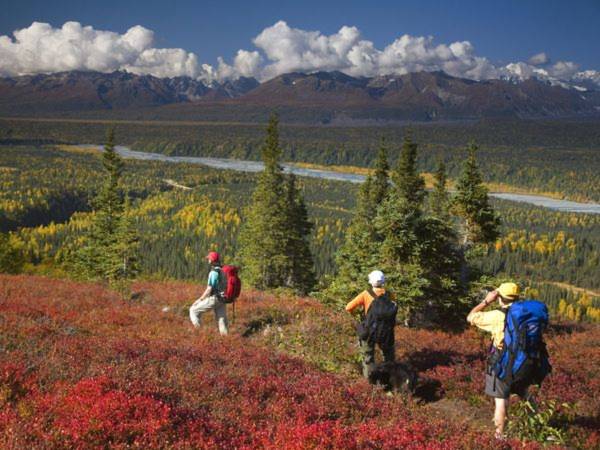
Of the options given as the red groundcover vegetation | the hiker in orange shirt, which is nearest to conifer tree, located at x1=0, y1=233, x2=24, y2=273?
the red groundcover vegetation

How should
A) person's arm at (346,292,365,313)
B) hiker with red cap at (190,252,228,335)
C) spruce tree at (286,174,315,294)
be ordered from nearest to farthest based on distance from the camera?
1. person's arm at (346,292,365,313)
2. hiker with red cap at (190,252,228,335)
3. spruce tree at (286,174,315,294)

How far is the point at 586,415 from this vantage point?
9.54 meters

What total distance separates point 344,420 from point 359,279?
501 inches

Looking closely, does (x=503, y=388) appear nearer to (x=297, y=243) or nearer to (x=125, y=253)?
(x=297, y=243)

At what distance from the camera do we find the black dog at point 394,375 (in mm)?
10039

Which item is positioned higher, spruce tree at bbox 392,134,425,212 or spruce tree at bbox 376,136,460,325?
spruce tree at bbox 392,134,425,212

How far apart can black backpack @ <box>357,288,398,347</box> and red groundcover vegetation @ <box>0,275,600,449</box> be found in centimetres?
92

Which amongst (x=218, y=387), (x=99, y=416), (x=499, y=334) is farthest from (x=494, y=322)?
(x=99, y=416)

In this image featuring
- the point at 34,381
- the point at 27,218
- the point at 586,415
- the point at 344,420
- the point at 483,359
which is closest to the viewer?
the point at 34,381

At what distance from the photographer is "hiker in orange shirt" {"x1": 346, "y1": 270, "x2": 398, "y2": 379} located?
9.61 m

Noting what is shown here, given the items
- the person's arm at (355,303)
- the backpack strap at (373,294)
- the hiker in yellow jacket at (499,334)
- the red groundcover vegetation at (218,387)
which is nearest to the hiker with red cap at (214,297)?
the red groundcover vegetation at (218,387)

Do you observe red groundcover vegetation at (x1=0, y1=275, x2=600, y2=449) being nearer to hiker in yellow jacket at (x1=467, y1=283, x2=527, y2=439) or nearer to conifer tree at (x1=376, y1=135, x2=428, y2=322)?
hiker in yellow jacket at (x1=467, y1=283, x2=527, y2=439)

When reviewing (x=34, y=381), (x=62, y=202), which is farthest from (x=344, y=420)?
(x=62, y=202)

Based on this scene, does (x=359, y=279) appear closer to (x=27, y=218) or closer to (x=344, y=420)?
(x=344, y=420)
